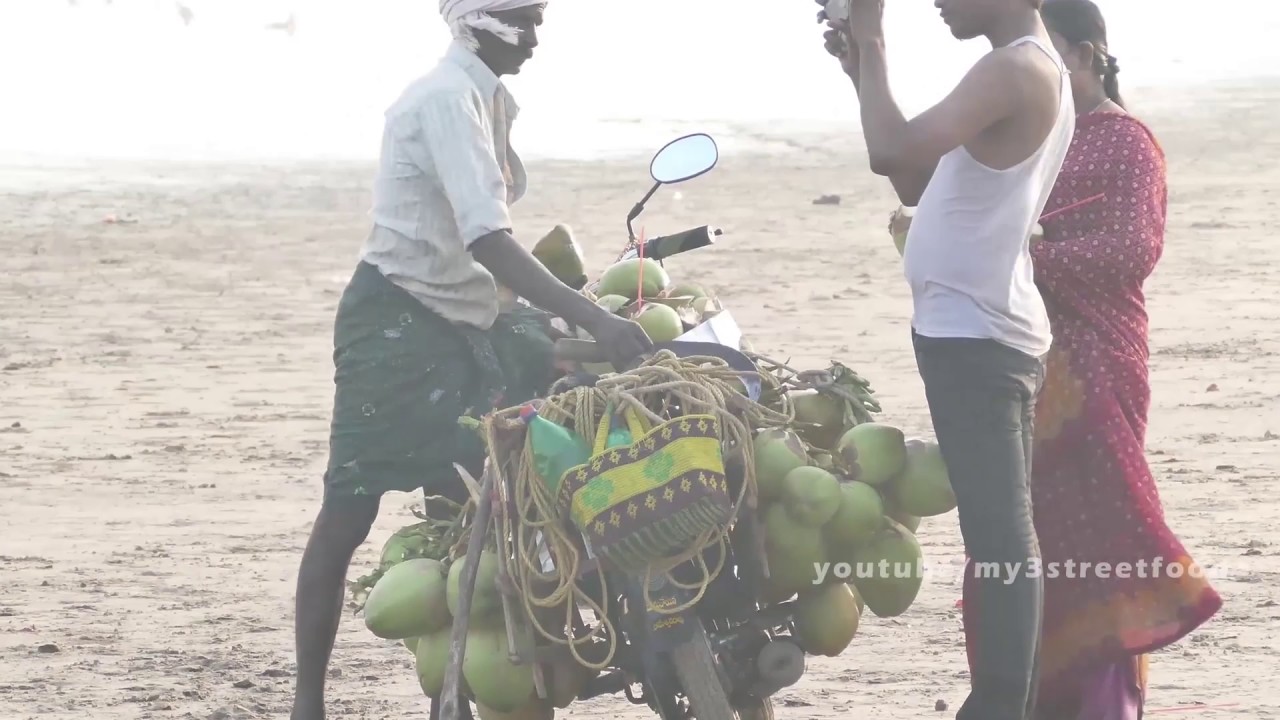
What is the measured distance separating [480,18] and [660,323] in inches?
29.5

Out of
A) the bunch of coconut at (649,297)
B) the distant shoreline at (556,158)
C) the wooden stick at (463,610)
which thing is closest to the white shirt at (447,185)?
the bunch of coconut at (649,297)

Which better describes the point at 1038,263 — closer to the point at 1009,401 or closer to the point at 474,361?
the point at 1009,401

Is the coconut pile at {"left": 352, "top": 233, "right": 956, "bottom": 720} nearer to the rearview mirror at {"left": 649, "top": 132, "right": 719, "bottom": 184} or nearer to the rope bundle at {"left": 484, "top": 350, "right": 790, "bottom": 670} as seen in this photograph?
the rope bundle at {"left": 484, "top": 350, "right": 790, "bottom": 670}

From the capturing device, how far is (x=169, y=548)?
6398 mm

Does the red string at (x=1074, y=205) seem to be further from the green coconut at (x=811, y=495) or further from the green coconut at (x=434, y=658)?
the green coconut at (x=434, y=658)

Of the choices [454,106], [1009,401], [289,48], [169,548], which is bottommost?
[169,548]

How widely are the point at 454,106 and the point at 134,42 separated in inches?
1229

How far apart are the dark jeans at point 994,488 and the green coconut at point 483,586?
886 millimetres

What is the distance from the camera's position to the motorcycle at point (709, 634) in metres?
3.40

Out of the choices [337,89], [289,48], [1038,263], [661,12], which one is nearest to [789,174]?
[337,89]

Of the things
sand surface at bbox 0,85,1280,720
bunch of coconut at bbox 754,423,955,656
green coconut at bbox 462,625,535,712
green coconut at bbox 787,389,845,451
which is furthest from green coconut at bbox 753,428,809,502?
sand surface at bbox 0,85,1280,720

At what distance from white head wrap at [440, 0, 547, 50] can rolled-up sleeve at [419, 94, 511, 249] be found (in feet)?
0.55

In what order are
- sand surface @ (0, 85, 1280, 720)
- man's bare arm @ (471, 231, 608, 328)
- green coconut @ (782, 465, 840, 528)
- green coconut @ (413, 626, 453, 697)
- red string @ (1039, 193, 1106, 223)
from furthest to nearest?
sand surface @ (0, 85, 1280, 720) < red string @ (1039, 193, 1106, 223) < man's bare arm @ (471, 231, 608, 328) < green coconut @ (413, 626, 453, 697) < green coconut @ (782, 465, 840, 528)

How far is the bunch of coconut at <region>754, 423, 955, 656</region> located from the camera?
342 cm
